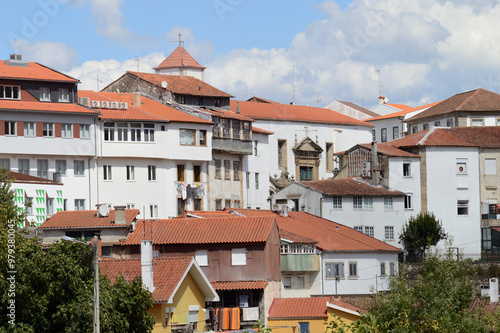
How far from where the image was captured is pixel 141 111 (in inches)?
3312

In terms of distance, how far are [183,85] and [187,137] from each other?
10.1m

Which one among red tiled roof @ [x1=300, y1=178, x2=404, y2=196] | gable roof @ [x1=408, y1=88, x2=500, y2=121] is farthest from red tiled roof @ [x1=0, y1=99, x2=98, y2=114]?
gable roof @ [x1=408, y1=88, x2=500, y2=121]

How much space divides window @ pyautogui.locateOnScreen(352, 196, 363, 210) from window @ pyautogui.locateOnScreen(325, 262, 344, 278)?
494 inches

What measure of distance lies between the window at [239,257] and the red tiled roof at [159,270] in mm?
10443

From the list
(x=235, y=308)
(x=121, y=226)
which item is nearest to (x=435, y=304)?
(x=235, y=308)

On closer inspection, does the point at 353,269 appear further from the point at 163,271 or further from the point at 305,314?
the point at 163,271

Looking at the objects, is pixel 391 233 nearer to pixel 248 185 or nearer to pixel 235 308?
pixel 248 185

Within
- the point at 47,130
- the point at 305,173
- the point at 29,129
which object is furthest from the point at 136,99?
the point at 305,173

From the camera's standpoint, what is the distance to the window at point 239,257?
6300 centimetres

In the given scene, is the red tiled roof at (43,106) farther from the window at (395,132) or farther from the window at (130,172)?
the window at (395,132)

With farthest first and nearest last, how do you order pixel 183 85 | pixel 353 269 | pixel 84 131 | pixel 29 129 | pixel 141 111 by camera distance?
pixel 183 85 < pixel 141 111 < pixel 84 131 < pixel 29 129 < pixel 353 269

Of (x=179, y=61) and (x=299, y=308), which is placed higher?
(x=179, y=61)

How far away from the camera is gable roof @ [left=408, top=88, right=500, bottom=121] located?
105000 millimetres

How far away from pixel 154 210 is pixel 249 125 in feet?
45.6
